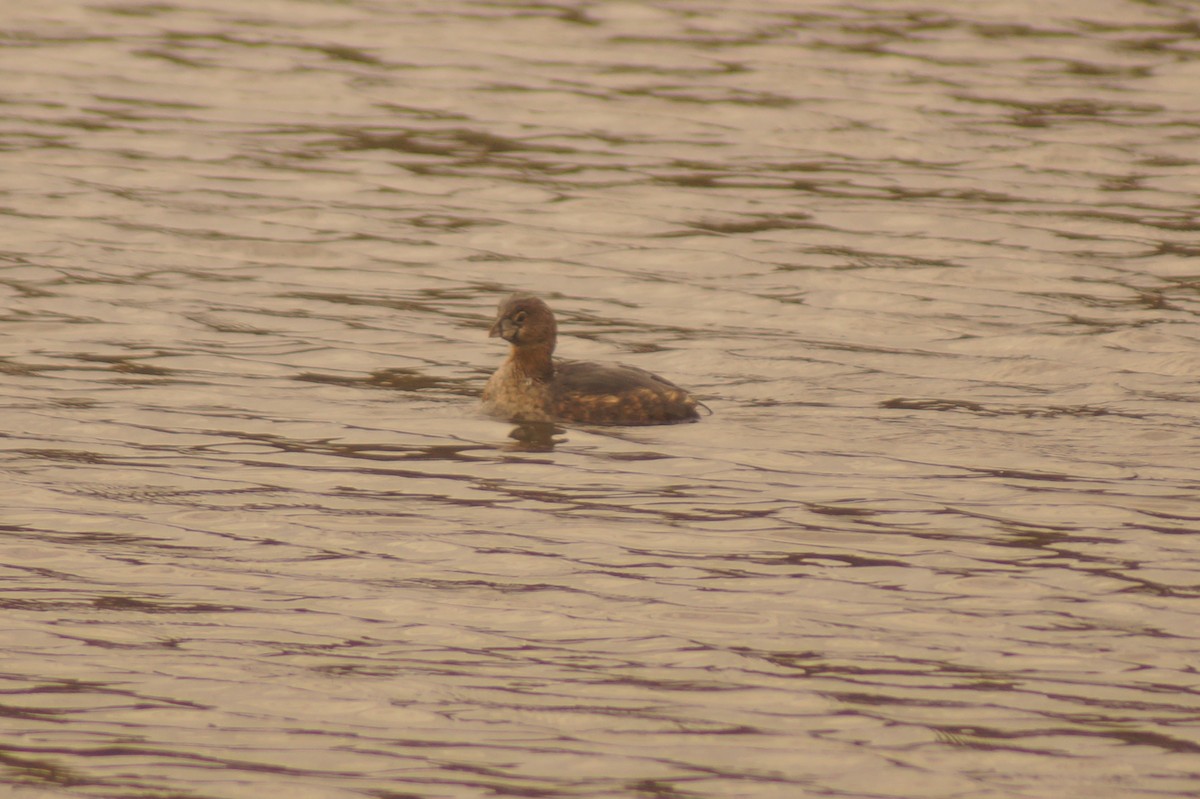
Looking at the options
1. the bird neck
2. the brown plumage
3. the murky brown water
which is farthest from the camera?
the bird neck

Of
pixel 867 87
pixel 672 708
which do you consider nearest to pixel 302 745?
pixel 672 708

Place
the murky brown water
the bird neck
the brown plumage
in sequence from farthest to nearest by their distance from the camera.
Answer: the bird neck
the brown plumage
the murky brown water

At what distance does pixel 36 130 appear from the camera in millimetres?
19797

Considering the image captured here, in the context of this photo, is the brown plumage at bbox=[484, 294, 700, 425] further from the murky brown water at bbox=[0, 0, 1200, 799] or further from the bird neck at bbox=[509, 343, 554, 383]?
the murky brown water at bbox=[0, 0, 1200, 799]

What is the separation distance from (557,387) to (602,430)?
404mm

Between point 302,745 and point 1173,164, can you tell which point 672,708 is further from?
point 1173,164

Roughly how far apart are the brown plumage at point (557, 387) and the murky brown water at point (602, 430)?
0.76ft

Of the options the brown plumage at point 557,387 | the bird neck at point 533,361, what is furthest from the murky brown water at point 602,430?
the bird neck at point 533,361

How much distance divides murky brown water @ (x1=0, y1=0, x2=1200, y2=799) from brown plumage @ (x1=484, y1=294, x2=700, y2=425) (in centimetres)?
23

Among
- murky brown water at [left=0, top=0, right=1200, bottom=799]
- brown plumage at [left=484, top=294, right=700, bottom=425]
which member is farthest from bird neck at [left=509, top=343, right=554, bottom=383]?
murky brown water at [left=0, top=0, right=1200, bottom=799]

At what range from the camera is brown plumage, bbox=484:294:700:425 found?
12.7 m

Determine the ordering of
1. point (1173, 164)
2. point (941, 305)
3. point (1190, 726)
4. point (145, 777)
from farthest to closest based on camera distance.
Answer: point (1173, 164) < point (941, 305) < point (1190, 726) < point (145, 777)

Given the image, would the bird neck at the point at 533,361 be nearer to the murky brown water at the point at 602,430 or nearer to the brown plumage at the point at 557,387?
the brown plumage at the point at 557,387

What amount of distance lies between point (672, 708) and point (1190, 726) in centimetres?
196
